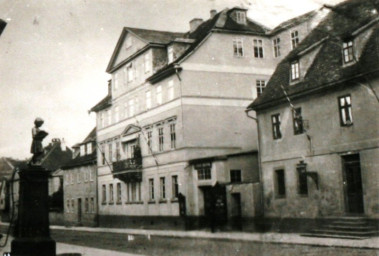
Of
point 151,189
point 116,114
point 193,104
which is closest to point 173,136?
point 193,104

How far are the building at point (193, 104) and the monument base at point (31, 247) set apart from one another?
15.1 metres

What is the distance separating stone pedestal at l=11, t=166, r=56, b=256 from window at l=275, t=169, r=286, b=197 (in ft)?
44.3

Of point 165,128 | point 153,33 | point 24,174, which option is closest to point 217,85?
point 165,128

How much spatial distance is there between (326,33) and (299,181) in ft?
21.3

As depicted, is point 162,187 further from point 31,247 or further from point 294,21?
point 31,247

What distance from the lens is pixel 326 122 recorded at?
69.4 feet

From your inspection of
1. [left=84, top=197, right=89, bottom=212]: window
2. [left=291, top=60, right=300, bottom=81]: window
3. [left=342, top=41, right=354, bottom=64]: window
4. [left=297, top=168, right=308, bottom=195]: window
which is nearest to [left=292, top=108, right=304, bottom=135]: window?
[left=291, top=60, right=300, bottom=81]: window

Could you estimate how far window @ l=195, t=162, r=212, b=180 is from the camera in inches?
1141

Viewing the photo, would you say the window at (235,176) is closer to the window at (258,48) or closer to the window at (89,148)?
the window at (258,48)

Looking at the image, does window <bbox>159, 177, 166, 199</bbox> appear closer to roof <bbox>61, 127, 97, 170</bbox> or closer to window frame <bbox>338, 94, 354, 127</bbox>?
roof <bbox>61, 127, 97, 170</bbox>

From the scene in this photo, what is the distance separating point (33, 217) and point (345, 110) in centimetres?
1248

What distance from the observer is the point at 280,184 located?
24.6 meters

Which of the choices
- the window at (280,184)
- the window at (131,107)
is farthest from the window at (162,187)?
the window at (280,184)

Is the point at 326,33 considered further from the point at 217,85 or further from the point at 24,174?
the point at 24,174
